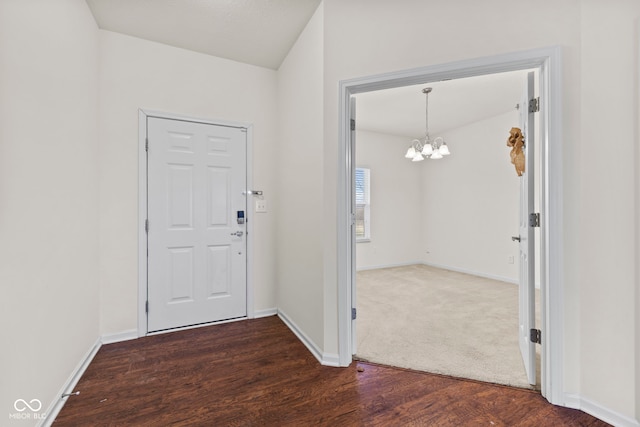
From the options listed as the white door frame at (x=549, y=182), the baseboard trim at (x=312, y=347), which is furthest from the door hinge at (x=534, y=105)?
the baseboard trim at (x=312, y=347)

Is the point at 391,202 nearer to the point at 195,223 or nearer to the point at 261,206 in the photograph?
the point at 261,206

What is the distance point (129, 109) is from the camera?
2.62 metres

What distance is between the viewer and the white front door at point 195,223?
274 centimetres

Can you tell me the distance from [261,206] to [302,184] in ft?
2.60

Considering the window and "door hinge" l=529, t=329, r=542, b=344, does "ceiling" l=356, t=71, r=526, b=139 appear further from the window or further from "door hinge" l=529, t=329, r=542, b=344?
"door hinge" l=529, t=329, r=542, b=344

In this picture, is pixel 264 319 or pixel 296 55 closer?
pixel 296 55

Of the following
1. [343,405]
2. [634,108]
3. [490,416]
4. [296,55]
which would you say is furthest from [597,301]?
[296,55]

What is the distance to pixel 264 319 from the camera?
3.10 meters

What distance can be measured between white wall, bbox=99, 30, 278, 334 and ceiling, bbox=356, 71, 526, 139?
204 cm

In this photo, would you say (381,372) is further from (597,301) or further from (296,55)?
(296,55)

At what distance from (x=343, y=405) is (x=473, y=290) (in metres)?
3.29

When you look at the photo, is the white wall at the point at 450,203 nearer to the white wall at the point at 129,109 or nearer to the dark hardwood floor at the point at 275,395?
the white wall at the point at 129,109

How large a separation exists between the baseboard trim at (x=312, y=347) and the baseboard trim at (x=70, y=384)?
1625mm

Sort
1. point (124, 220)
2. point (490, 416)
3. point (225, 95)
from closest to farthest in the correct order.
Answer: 1. point (490, 416)
2. point (124, 220)
3. point (225, 95)
